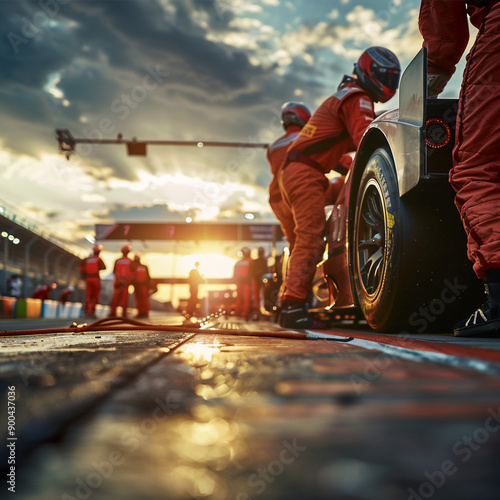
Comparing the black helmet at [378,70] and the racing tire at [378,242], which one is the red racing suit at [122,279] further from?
the racing tire at [378,242]

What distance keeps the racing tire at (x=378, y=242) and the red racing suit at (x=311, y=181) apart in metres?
0.77

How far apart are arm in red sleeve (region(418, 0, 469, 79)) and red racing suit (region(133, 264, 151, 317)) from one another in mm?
13083

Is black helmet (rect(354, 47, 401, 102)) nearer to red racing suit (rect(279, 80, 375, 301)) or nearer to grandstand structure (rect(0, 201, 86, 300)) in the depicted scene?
red racing suit (rect(279, 80, 375, 301))

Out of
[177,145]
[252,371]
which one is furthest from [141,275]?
[252,371]

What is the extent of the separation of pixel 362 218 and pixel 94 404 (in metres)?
2.19

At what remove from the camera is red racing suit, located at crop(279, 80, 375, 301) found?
131 inches

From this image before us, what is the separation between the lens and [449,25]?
1889 mm

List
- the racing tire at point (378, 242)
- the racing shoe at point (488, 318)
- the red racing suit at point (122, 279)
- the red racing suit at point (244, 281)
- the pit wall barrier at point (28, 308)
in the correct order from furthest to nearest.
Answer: the pit wall barrier at point (28, 308), the red racing suit at point (122, 279), the red racing suit at point (244, 281), the racing tire at point (378, 242), the racing shoe at point (488, 318)

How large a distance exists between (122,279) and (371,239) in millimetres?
11335

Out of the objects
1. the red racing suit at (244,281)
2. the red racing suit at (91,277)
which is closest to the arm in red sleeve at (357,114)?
the red racing suit at (244,281)

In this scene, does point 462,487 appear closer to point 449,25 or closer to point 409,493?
point 409,493

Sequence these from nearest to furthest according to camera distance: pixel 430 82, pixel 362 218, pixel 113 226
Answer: pixel 430 82 → pixel 362 218 → pixel 113 226

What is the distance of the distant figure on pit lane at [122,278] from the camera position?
502 inches

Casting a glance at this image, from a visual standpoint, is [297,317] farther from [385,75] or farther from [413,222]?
[385,75]
